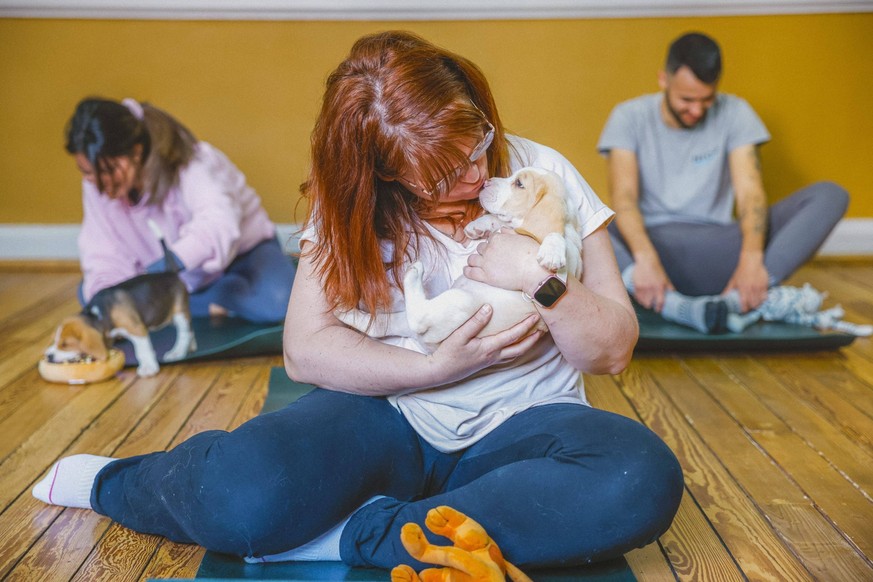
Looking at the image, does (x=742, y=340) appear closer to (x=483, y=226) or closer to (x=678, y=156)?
(x=678, y=156)

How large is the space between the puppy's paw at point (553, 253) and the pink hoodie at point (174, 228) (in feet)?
4.66

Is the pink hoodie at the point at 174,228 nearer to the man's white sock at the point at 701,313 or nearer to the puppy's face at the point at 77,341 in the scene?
the puppy's face at the point at 77,341

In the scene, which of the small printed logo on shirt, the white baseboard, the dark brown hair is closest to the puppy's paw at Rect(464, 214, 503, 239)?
the dark brown hair

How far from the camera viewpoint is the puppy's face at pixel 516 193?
1195 millimetres

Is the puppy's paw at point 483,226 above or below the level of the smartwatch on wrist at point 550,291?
above

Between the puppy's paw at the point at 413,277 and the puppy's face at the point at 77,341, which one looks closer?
the puppy's paw at the point at 413,277

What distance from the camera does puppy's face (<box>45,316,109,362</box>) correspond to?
2.12 m

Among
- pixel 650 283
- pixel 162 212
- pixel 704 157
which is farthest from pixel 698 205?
pixel 162 212

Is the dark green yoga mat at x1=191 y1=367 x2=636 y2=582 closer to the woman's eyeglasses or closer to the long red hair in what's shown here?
the long red hair

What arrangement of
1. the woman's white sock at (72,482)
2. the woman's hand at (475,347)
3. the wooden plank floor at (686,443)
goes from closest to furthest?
the woman's hand at (475,347)
the wooden plank floor at (686,443)
the woman's white sock at (72,482)

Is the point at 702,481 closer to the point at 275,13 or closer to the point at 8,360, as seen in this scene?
the point at 8,360

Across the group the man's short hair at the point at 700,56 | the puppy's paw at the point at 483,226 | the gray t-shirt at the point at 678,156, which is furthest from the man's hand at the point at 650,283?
the puppy's paw at the point at 483,226

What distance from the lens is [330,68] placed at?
3.31 meters

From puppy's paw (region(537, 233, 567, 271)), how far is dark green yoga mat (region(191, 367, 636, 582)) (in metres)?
0.42
